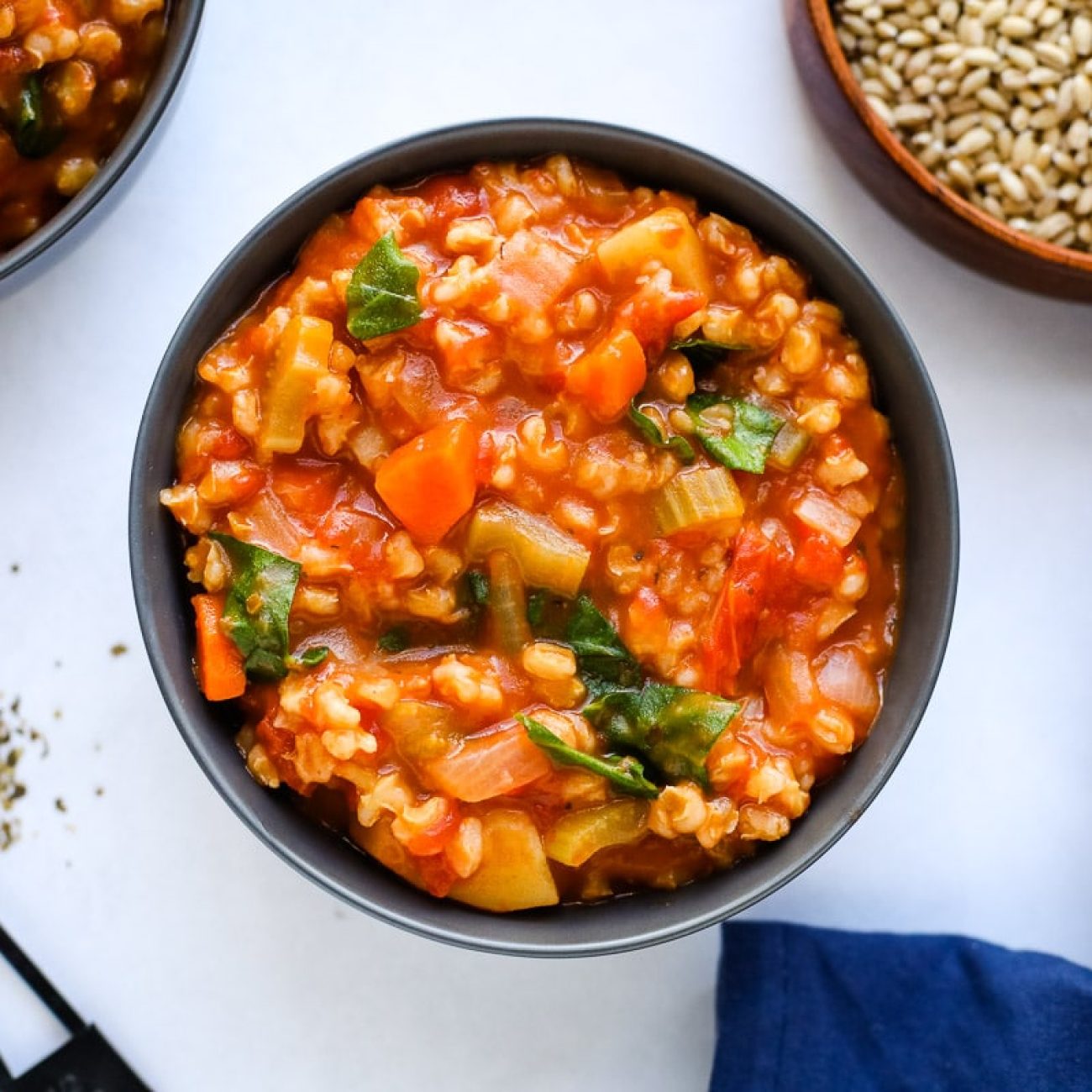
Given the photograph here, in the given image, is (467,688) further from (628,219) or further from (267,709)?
(628,219)

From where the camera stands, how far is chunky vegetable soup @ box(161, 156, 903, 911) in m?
3.00

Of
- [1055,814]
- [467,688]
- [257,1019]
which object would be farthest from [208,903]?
[1055,814]

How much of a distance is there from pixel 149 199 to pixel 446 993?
220 centimetres

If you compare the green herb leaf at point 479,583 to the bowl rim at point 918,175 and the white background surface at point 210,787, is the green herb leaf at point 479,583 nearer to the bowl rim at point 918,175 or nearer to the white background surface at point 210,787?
the white background surface at point 210,787

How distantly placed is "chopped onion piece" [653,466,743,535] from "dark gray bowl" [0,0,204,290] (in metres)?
1.40

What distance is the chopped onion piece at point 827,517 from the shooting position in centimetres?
311

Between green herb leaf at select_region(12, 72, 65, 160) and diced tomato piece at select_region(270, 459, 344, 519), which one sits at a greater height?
green herb leaf at select_region(12, 72, 65, 160)

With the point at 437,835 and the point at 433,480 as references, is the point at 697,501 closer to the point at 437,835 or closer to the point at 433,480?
the point at 433,480

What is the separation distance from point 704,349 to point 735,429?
7.3 inches

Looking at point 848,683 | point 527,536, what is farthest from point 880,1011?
point 527,536

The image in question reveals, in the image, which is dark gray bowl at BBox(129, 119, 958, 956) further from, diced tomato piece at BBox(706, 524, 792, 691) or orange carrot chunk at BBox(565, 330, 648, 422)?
orange carrot chunk at BBox(565, 330, 648, 422)

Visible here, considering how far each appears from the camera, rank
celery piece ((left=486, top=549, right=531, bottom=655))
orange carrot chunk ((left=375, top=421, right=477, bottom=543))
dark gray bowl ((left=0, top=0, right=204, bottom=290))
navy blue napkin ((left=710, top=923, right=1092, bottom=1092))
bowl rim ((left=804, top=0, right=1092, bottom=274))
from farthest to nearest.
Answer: navy blue napkin ((left=710, top=923, right=1092, bottom=1092)) < bowl rim ((left=804, top=0, right=1092, bottom=274)) < dark gray bowl ((left=0, top=0, right=204, bottom=290)) < celery piece ((left=486, top=549, right=531, bottom=655)) < orange carrot chunk ((left=375, top=421, right=477, bottom=543))

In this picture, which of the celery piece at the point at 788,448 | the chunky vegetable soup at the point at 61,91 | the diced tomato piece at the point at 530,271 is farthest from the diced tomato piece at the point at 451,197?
the celery piece at the point at 788,448

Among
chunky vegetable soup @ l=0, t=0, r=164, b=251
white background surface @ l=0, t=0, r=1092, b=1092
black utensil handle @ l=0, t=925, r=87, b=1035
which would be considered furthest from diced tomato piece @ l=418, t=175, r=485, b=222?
black utensil handle @ l=0, t=925, r=87, b=1035
